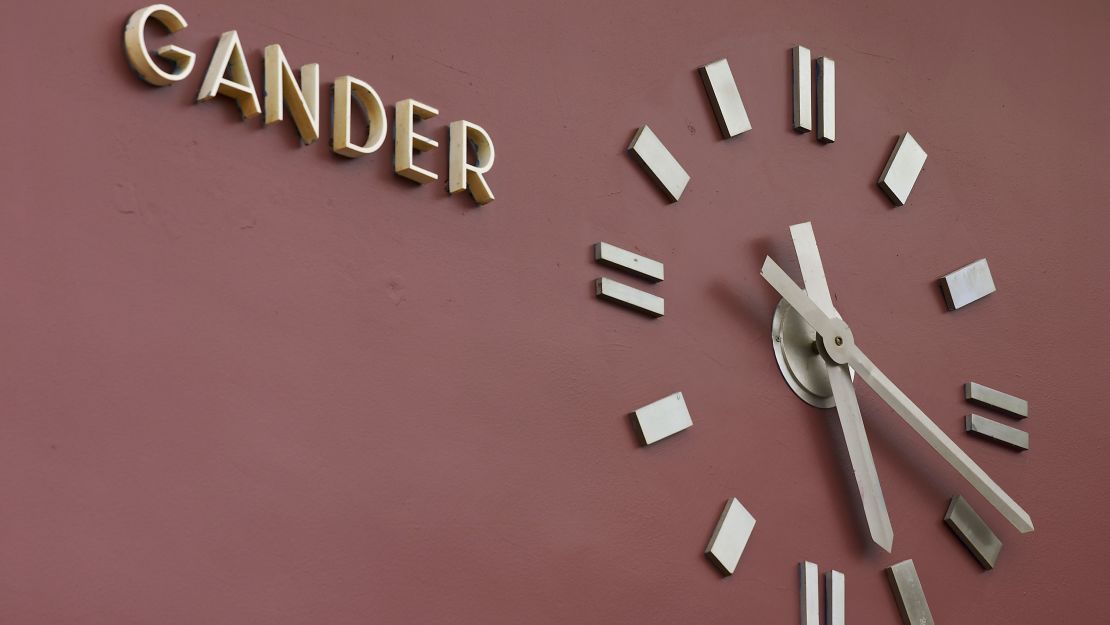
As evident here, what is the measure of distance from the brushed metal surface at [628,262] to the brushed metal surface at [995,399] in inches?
21.2

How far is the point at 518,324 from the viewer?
1.33 m

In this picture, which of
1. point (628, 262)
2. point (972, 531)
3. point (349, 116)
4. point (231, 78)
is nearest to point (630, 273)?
point (628, 262)

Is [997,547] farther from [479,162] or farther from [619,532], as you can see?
[479,162]

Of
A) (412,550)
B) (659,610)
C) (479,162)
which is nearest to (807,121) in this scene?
(479,162)

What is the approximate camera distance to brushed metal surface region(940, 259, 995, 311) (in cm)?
177

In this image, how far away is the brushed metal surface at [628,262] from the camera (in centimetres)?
142

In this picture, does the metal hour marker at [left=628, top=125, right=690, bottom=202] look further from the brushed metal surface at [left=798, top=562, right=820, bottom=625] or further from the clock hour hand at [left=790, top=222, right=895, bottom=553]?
the brushed metal surface at [left=798, top=562, right=820, bottom=625]

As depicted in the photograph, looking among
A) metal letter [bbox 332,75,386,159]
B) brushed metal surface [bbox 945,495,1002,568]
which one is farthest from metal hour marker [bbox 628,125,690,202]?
brushed metal surface [bbox 945,495,1002,568]

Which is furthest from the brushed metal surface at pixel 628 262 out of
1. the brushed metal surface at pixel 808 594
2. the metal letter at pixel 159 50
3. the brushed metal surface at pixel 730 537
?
the metal letter at pixel 159 50

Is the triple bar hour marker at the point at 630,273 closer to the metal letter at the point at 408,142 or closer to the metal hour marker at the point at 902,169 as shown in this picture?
the metal letter at the point at 408,142

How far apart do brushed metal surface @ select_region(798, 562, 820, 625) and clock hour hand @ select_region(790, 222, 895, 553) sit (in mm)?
90

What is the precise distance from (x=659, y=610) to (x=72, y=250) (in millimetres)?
716

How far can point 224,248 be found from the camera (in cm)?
112

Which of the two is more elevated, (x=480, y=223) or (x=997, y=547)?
(x=480, y=223)
